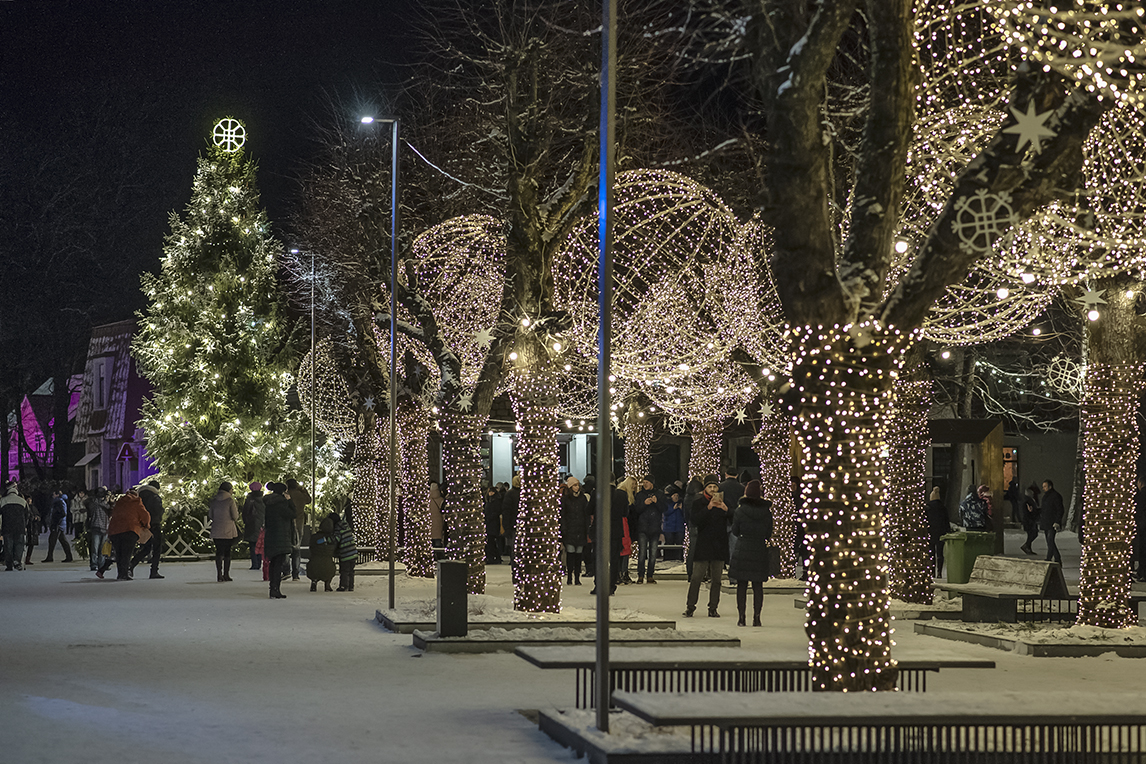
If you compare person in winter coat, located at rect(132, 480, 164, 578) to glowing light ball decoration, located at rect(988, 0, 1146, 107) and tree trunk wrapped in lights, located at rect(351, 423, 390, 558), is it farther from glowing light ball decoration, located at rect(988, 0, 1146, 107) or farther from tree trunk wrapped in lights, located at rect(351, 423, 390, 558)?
glowing light ball decoration, located at rect(988, 0, 1146, 107)

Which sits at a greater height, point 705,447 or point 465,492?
point 705,447

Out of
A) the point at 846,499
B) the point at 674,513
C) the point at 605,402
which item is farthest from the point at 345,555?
the point at 605,402

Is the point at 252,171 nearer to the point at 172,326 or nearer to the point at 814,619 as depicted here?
the point at 172,326

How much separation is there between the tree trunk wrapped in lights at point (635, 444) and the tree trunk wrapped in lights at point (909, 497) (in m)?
21.2

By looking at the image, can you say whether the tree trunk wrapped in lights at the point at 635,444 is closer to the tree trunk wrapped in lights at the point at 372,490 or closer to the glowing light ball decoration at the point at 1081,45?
the tree trunk wrapped in lights at the point at 372,490

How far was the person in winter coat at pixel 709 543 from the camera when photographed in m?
22.4

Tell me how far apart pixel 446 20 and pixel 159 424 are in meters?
23.5

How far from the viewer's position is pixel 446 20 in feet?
79.9

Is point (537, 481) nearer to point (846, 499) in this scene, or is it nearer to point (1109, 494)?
point (1109, 494)

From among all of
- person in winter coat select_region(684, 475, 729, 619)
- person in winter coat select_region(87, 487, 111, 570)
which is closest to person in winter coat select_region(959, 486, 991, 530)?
person in winter coat select_region(684, 475, 729, 619)

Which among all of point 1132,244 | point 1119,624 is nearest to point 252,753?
point 1132,244

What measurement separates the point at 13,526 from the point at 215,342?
11999 millimetres

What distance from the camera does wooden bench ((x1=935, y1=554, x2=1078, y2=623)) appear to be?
65.1ft

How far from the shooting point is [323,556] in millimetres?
27672
